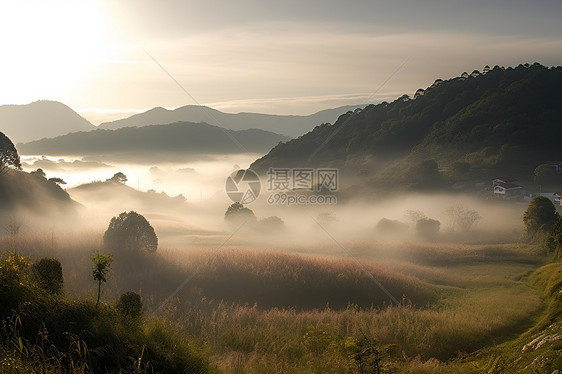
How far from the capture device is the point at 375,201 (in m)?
153

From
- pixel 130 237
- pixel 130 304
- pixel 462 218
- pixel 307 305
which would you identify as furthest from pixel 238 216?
pixel 130 304

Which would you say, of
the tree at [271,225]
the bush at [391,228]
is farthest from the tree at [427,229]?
the tree at [271,225]

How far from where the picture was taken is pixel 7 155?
54500mm

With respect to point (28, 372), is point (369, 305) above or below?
below

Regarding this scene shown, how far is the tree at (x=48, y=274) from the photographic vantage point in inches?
567

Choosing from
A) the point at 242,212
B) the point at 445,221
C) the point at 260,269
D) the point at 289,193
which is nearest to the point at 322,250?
the point at 260,269

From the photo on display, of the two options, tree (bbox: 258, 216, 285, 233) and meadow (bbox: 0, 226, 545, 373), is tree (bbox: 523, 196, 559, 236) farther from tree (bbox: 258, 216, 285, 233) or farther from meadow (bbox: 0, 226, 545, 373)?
tree (bbox: 258, 216, 285, 233)

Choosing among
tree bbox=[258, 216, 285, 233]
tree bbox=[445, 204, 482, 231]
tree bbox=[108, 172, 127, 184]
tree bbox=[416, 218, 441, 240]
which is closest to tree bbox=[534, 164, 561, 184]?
tree bbox=[445, 204, 482, 231]

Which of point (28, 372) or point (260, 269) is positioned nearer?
point (28, 372)

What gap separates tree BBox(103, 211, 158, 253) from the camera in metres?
31.5

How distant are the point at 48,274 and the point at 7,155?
4866cm

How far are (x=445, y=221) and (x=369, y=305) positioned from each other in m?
75.3

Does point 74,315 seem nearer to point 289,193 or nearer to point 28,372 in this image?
point 28,372

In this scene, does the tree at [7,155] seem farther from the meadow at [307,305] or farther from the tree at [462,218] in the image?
the tree at [462,218]
